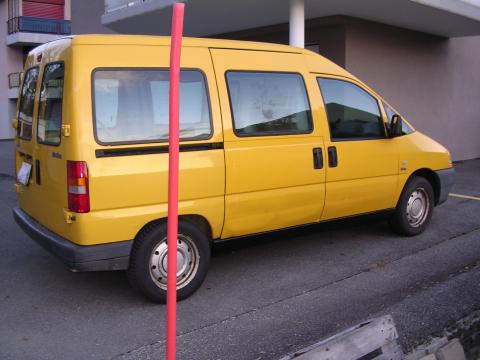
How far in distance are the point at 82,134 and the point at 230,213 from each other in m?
1.41

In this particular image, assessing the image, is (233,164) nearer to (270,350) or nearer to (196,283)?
(196,283)

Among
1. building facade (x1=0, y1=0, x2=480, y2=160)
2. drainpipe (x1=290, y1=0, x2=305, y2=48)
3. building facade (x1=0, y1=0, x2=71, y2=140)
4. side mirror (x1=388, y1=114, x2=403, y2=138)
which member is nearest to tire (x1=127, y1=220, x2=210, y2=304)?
side mirror (x1=388, y1=114, x2=403, y2=138)

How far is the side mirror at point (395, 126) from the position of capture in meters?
5.65

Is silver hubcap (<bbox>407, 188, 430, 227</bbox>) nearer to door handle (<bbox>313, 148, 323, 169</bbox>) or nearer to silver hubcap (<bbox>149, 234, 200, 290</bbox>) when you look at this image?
door handle (<bbox>313, 148, 323, 169</bbox>)

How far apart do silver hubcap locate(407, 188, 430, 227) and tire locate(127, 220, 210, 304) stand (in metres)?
2.79

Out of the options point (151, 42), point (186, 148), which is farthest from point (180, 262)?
point (151, 42)

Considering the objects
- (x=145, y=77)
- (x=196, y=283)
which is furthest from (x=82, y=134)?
(x=196, y=283)

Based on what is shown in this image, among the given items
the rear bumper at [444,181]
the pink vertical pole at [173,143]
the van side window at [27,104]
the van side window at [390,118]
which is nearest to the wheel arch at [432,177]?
the rear bumper at [444,181]

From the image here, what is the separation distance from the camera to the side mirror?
5.65m

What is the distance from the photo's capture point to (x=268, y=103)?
483 centimetres

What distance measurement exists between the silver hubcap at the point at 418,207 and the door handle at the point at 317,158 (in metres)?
1.59

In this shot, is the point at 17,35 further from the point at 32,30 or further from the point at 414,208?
the point at 414,208

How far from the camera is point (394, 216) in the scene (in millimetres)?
6105

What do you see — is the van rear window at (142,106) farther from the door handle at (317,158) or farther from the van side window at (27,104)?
the door handle at (317,158)
